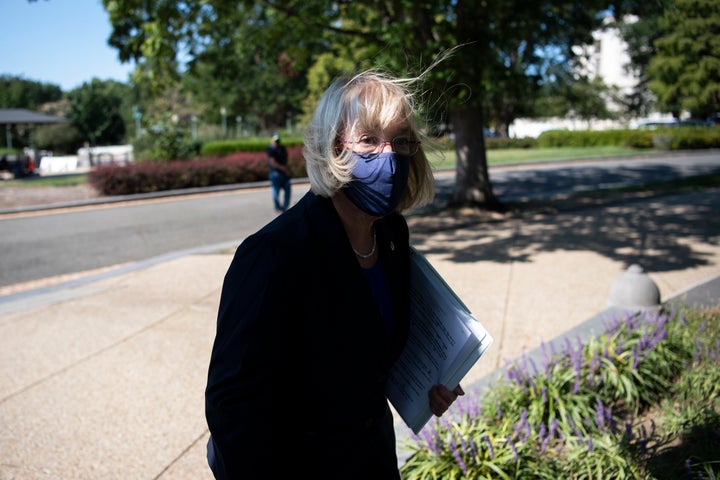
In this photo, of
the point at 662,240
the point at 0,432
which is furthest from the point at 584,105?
the point at 0,432

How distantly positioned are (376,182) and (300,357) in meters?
0.50

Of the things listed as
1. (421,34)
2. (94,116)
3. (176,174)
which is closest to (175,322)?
(421,34)

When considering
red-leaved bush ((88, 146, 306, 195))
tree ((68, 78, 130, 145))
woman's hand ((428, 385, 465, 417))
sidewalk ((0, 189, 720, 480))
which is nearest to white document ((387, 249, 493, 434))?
woman's hand ((428, 385, 465, 417))

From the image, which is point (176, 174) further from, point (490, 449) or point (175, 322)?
point (490, 449)

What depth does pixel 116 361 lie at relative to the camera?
501 cm

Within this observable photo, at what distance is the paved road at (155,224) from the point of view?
9.86 m

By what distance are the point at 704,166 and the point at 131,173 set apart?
65.1ft

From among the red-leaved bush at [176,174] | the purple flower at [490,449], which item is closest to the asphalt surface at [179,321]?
the purple flower at [490,449]

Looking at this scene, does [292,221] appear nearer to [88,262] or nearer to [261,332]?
[261,332]

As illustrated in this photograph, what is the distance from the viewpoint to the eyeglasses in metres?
1.69

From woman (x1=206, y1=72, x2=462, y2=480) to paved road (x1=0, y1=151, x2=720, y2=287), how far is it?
7963 millimetres

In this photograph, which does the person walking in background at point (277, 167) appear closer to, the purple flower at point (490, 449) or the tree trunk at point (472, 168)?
the tree trunk at point (472, 168)

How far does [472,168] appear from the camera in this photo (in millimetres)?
12586

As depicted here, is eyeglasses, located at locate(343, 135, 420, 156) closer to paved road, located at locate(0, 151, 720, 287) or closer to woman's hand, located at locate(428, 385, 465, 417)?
woman's hand, located at locate(428, 385, 465, 417)
